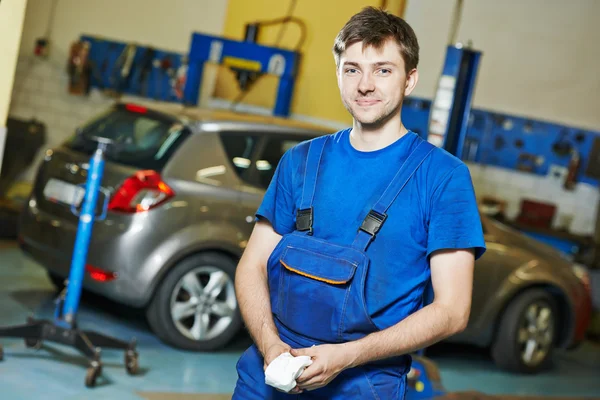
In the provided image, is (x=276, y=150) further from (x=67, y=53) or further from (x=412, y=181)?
(x=67, y=53)

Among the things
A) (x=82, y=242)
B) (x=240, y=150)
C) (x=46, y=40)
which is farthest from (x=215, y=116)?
(x=46, y=40)

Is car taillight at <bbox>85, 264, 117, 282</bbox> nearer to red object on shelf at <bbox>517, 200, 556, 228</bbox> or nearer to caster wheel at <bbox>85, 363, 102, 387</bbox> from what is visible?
caster wheel at <bbox>85, 363, 102, 387</bbox>

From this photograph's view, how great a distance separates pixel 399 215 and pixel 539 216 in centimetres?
707

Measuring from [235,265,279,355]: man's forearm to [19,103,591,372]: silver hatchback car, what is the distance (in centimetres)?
296

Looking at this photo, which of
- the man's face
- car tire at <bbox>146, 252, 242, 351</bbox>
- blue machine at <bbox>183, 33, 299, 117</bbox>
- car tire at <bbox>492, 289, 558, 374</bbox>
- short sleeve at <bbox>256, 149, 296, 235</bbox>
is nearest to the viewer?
the man's face

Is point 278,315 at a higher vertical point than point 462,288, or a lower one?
lower

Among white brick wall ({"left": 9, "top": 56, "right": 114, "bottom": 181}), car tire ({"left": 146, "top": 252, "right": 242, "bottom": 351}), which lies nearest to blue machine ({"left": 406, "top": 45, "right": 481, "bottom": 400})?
car tire ({"left": 146, "top": 252, "right": 242, "bottom": 351})

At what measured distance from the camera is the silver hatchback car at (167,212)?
527 cm

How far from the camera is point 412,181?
213 centimetres

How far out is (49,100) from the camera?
10125 millimetres

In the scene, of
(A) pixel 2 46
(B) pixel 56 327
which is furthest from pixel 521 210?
(A) pixel 2 46

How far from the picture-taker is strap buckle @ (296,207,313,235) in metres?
2.18

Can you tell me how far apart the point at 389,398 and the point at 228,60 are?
6347mm

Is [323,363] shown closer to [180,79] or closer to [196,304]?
[196,304]
